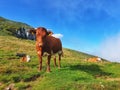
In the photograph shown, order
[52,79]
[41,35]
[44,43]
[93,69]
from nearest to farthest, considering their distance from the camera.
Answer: [52,79] < [41,35] < [44,43] < [93,69]

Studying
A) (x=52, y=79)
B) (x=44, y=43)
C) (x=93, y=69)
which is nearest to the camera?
(x=52, y=79)

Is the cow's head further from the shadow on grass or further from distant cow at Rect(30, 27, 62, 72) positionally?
the shadow on grass

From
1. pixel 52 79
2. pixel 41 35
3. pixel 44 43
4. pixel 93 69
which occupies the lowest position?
pixel 52 79

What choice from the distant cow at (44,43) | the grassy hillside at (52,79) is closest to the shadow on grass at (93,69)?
the grassy hillside at (52,79)

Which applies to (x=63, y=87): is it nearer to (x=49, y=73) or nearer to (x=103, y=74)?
(x=49, y=73)

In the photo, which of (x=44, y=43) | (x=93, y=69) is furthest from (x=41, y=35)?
(x=93, y=69)

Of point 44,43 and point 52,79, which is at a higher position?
point 44,43

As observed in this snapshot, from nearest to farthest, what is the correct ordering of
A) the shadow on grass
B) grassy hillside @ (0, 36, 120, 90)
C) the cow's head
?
grassy hillside @ (0, 36, 120, 90) → the cow's head → the shadow on grass

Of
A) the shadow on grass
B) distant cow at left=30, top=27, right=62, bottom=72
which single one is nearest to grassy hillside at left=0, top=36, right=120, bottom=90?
the shadow on grass

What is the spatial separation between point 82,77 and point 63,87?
3571 millimetres

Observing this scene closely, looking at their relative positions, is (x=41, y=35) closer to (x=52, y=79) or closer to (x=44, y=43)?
(x=44, y=43)

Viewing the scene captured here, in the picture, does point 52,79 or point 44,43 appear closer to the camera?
point 52,79

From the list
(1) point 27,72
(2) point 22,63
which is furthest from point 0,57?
(1) point 27,72

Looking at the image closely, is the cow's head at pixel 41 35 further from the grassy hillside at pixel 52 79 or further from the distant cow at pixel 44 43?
the grassy hillside at pixel 52 79
